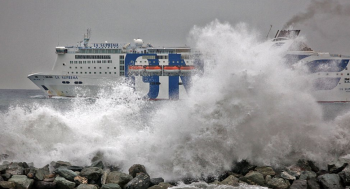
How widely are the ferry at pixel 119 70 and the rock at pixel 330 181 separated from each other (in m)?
41.8

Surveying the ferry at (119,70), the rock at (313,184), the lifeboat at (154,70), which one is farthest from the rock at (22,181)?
the lifeboat at (154,70)

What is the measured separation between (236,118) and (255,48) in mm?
4055

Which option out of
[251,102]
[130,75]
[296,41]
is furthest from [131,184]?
[296,41]

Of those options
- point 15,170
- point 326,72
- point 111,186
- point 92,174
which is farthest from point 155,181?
point 326,72

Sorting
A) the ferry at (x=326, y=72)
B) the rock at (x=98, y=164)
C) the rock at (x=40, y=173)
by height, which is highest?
the ferry at (x=326, y=72)

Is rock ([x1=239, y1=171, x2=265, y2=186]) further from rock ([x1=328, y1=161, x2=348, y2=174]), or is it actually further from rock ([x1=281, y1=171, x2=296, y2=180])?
rock ([x1=328, y1=161, x2=348, y2=174])

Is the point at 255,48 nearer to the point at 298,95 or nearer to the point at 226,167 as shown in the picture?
the point at 298,95

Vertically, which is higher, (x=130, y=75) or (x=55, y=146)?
(x=130, y=75)

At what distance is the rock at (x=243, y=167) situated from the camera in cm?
1087

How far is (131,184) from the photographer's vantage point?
9.49 meters

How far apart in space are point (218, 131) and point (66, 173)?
4.87 metres

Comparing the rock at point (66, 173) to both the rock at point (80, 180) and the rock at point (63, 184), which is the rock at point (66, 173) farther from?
the rock at point (63, 184)

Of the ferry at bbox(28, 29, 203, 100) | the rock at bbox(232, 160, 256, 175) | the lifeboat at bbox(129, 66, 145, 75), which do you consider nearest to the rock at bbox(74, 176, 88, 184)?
the rock at bbox(232, 160, 256, 175)

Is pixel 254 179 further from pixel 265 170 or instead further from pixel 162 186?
pixel 162 186
